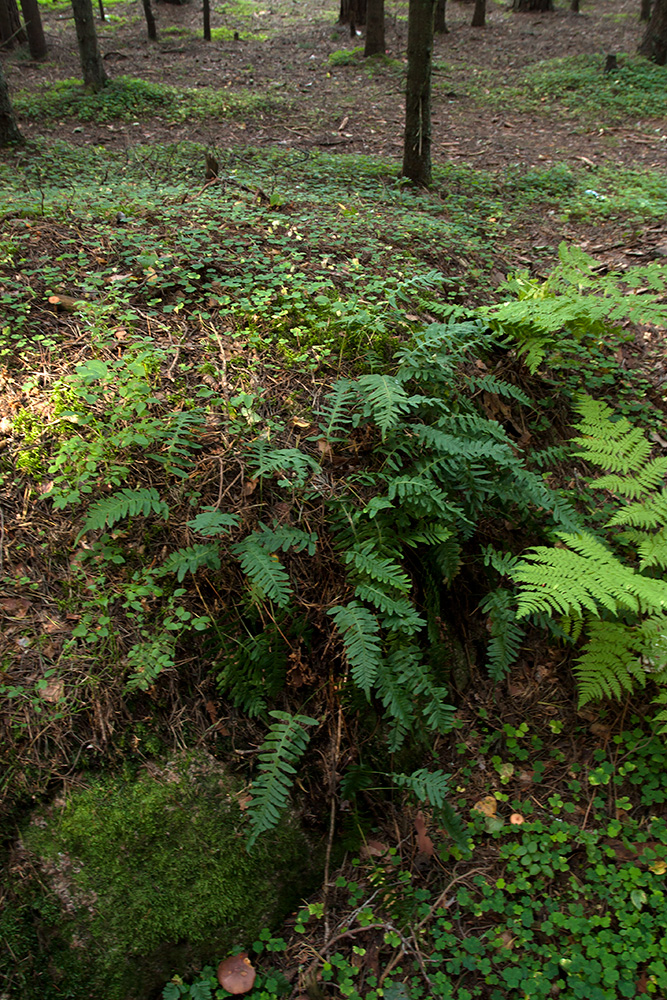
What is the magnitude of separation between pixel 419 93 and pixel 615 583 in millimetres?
5559

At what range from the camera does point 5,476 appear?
298 cm

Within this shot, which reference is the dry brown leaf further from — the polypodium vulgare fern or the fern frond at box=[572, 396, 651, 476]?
the fern frond at box=[572, 396, 651, 476]

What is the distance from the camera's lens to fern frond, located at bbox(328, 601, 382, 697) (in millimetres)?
2502

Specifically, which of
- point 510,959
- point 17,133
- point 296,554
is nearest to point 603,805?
point 510,959

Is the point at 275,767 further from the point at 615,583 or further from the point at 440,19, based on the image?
the point at 440,19

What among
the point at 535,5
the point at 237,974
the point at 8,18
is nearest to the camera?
the point at 237,974

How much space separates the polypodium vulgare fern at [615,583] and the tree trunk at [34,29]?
16218 millimetres

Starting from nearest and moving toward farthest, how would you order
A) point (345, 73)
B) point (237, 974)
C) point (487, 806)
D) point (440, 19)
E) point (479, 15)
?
point (237, 974) → point (487, 806) → point (345, 73) → point (440, 19) → point (479, 15)

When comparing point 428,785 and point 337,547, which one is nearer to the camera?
point 428,785

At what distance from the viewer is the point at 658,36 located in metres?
12.6

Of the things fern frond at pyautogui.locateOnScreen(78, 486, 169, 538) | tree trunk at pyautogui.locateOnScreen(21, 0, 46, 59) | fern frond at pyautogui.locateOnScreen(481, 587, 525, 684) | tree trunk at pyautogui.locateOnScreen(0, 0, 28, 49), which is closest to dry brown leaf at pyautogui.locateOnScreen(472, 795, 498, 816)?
fern frond at pyautogui.locateOnScreen(481, 587, 525, 684)

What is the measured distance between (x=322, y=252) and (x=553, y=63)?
12645 millimetres

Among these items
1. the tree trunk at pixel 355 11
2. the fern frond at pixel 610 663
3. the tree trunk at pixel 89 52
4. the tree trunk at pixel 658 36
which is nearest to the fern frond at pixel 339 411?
the fern frond at pixel 610 663

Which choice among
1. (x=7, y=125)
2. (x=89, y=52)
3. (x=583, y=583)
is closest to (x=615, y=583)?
(x=583, y=583)
